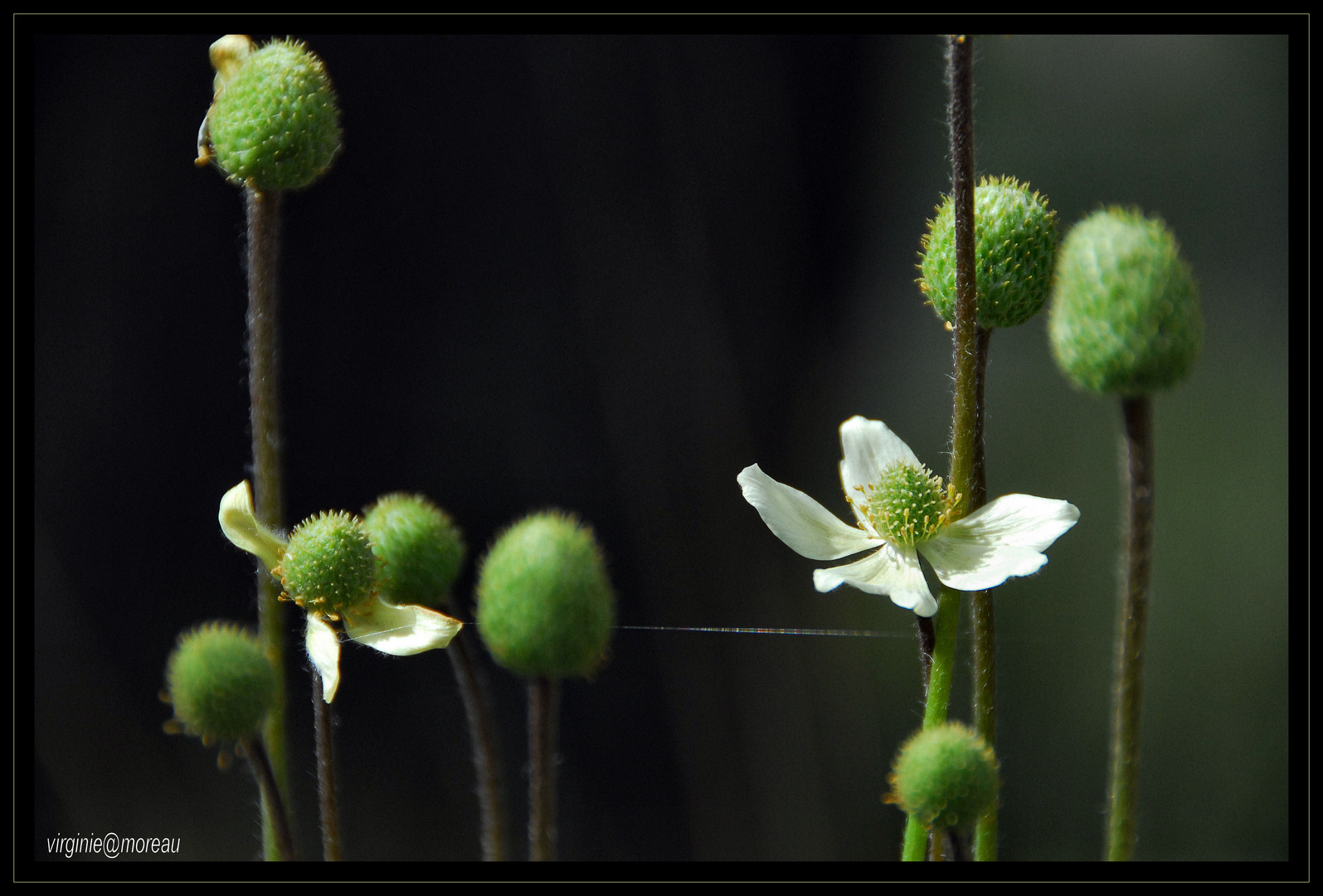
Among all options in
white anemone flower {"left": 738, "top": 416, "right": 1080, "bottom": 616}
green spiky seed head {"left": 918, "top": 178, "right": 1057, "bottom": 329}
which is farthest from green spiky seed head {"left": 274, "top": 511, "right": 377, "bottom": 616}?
green spiky seed head {"left": 918, "top": 178, "right": 1057, "bottom": 329}

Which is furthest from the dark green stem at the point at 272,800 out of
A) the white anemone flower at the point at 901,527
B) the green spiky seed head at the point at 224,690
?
the white anemone flower at the point at 901,527

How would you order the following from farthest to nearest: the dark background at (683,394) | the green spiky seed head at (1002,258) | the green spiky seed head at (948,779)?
the dark background at (683,394) → the green spiky seed head at (1002,258) → the green spiky seed head at (948,779)

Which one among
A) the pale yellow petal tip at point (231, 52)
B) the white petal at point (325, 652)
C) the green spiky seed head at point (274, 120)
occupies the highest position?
the pale yellow petal tip at point (231, 52)

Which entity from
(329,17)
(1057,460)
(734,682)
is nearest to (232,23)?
(329,17)

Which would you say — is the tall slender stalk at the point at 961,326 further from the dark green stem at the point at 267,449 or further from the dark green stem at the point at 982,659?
the dark green stem at the point at 267,449

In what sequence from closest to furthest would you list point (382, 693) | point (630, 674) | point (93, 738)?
point (93, 738) → point (382, 693) → point (630, 674)

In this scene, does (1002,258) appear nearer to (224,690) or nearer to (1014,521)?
(1014,521)
